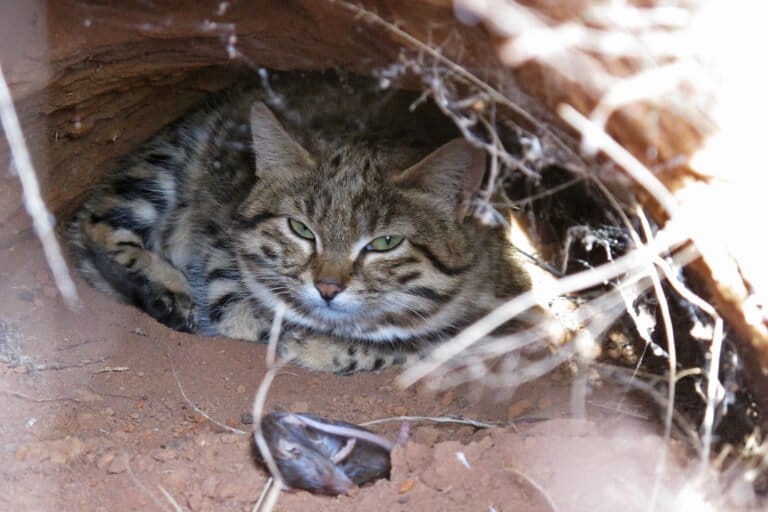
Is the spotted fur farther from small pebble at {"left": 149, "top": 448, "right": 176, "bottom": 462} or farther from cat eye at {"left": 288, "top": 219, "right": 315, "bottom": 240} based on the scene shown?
small pebble at {"left": 149, "top": 448, "right": 176, "bottom": 462}

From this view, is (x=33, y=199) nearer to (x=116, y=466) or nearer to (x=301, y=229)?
(x=301, y=229)

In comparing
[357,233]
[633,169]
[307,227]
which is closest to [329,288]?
[357,233]

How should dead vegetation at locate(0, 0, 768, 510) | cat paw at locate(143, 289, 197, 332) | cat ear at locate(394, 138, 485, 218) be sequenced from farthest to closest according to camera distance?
cat paw at locate(143, 289, 197, 332), cat ear at locate(394, 138, 485, 218), dead vegetation at locate(0, 0, 768, 510)

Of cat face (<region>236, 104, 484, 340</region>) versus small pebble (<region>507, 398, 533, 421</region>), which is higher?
cat face (<region>236, 104, 484, 340</region>)

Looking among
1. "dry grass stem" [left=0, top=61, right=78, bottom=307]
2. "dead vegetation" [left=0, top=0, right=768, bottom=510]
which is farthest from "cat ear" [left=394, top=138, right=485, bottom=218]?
"dry grass stem" [left=0, top=61, right=78, bottom=307]

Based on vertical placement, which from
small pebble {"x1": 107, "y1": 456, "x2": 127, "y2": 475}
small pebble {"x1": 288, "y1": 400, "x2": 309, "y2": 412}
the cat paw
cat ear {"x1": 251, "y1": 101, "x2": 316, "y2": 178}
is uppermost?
cat ear {"x1": 251, "y1": 101, "x2": 316, "y2": 178}

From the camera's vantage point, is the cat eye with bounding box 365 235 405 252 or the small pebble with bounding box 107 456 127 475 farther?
the cat eye with bounding box 365 235 405 252

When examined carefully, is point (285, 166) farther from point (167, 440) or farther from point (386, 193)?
point (167, 440)
